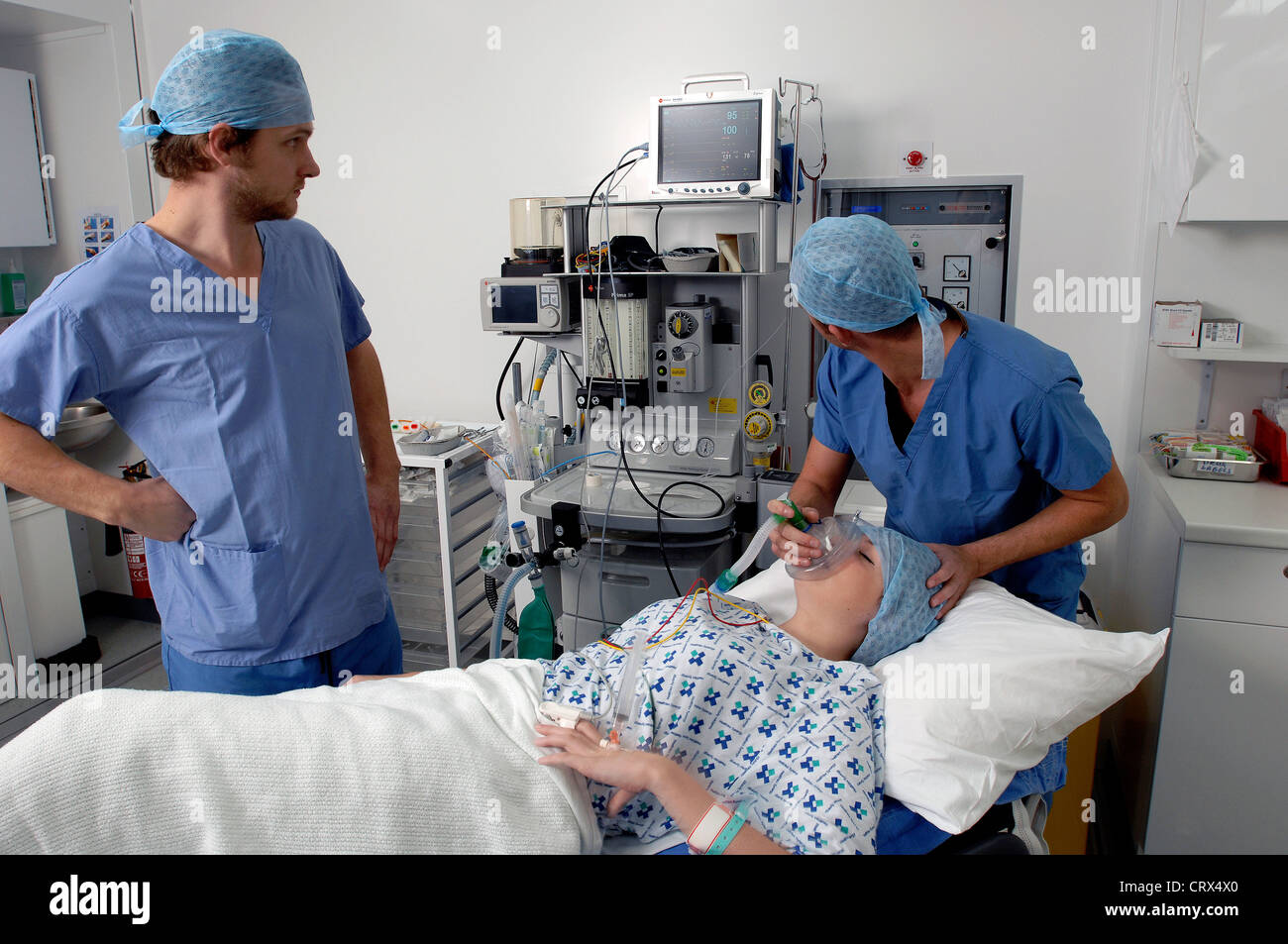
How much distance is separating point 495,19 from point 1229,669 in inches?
111

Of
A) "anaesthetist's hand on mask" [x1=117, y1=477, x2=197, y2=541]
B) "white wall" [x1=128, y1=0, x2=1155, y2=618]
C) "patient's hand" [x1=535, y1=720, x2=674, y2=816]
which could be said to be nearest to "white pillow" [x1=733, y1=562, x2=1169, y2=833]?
"patient's hand" [x1=535, y1=720, x2=674, y2=816]

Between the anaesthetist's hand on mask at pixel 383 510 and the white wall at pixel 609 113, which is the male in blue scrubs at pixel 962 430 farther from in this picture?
the white wall at pixel 609 113

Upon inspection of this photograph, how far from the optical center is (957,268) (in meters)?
2.63

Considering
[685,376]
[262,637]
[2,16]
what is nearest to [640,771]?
[262,637]

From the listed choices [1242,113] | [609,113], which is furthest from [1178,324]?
[609,113]

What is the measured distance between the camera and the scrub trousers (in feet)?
4.91

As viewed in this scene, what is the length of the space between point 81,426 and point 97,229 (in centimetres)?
89

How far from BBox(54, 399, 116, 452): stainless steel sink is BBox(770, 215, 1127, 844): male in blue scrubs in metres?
2.58

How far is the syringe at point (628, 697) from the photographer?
133 centimetres

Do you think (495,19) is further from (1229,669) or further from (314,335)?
(1229,669)

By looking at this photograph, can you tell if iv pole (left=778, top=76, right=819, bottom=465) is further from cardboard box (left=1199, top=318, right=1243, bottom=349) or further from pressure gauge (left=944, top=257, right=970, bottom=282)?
cardboard box (left=1199, top=318, right=1243, bottom=349)

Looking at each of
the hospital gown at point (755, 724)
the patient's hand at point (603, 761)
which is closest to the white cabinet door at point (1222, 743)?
the hospital gown at point (755, 724)

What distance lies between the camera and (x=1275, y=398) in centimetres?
235

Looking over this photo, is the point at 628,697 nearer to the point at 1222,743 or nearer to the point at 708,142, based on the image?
the point at 1222,743
